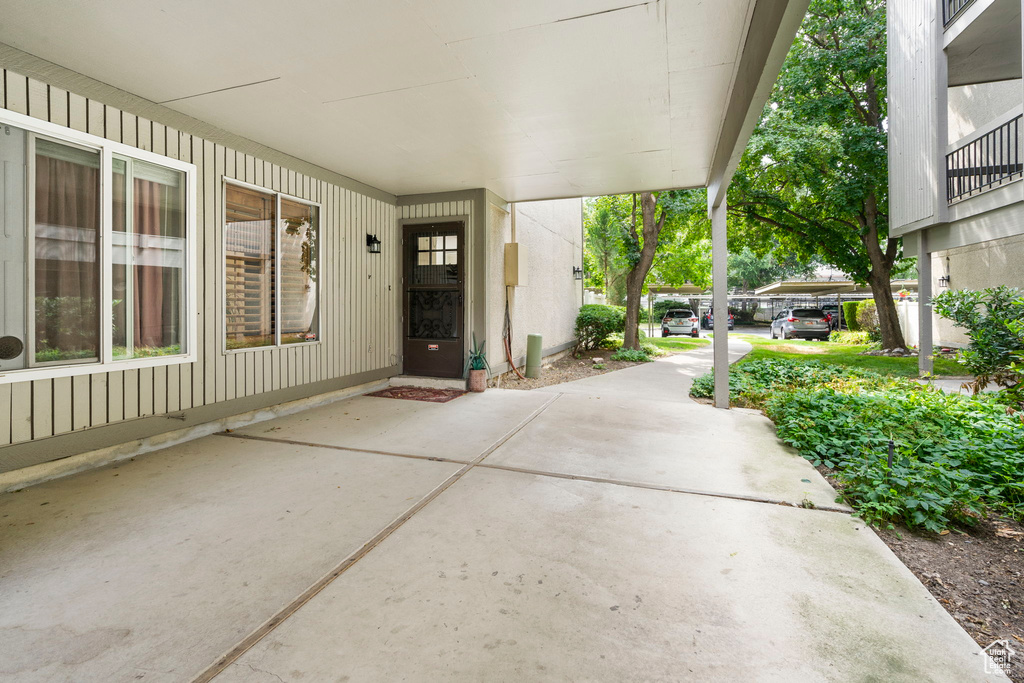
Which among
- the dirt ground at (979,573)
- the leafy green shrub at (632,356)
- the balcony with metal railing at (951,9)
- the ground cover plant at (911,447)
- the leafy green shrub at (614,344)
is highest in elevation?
the balcony with metal railing at (951,9)

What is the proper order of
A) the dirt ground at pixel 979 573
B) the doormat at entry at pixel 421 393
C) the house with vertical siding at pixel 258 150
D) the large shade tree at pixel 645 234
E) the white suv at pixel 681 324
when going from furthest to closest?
the white suv at pixel 681 324 → the large shade tree at pixel 645 234 → the doormat at entry at pixel 421 393 → the house with vertical siding at pixel 258 150 → the dirt ground at pixel 979 573

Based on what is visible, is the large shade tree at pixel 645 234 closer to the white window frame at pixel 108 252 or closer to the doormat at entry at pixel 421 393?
the doormat at entry at pixel 421 393

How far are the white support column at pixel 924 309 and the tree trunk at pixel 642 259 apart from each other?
15.3 feet

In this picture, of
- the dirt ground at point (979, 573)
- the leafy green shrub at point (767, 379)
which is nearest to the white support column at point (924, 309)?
the leafy green shrub at point (767, 379)

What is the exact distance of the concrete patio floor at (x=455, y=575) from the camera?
57.6 inches

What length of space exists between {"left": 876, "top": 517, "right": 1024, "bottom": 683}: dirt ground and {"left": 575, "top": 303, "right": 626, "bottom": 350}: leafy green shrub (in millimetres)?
9114

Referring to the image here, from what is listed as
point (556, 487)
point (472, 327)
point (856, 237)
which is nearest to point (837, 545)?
point (556, 487)

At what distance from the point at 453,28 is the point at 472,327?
12.9ft

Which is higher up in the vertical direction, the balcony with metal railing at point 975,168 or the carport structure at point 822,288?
the balcony with metal railing at point 975,168

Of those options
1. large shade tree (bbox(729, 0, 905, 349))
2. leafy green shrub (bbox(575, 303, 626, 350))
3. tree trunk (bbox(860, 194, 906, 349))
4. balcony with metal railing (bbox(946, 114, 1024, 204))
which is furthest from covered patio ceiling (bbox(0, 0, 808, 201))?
tree trunk (bbox(860, 194, 906, 349))

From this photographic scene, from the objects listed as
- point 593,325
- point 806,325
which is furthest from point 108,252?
point 806,325

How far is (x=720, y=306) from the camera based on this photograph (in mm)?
5344

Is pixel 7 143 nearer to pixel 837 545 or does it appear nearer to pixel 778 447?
pixel 837 545

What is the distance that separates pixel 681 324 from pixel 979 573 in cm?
1580
